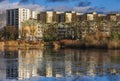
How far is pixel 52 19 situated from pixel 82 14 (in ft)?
45.6

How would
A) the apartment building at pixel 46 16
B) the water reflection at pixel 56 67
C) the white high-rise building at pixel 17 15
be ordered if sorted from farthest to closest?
1. the apartment building at pixel 46 16
2. the white high-rise building at pixel 17 15
3. the water reflection at pixel 56 67

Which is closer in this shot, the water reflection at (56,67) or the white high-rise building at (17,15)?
the water reflection at (56,67)

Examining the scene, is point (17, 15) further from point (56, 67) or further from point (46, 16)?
point (56, 67)

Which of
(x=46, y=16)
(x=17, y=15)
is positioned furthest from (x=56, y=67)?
(x=46, y=16)

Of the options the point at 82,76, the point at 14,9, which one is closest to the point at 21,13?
the point at 14,9

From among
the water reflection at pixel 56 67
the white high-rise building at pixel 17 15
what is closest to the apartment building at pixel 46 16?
the white high-rise building at pixel 17 15

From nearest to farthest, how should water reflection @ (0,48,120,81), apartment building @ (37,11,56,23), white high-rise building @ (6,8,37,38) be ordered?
water reflection @ (0,48,120,81), white high-rise building @ (6,8,37,38), apartment building @ (37,11,56,23)

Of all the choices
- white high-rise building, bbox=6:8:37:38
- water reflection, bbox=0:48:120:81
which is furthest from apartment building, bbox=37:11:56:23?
water reflection, bbox=0:48:120:81

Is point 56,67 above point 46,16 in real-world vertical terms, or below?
below

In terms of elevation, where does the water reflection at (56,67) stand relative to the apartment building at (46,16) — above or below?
below

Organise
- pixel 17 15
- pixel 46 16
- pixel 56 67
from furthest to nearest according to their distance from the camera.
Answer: pixel 46 16
pixel 17 15
pixel 56 67

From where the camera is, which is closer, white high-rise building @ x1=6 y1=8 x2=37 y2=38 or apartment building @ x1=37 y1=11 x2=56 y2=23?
white high-rise building @ x1=6 y1=8 x2=37 y2=38

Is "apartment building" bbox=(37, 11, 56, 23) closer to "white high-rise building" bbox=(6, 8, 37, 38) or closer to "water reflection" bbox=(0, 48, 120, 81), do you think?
"white high-rise building" bbox=(6, 8, 37, 38)

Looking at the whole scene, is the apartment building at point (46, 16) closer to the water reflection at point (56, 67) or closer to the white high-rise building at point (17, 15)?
the white high-rise building at point (17, 15)
